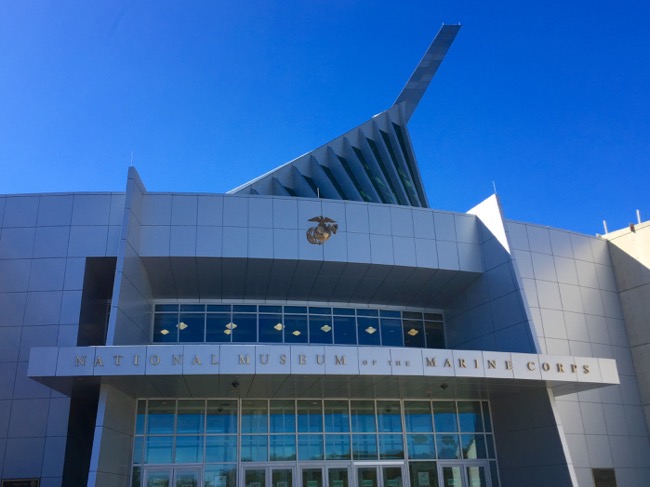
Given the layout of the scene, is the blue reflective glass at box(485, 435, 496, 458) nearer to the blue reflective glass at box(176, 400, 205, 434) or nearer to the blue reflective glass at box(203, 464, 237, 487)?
the blue reflective glass at box(203, 464, 237, 487)

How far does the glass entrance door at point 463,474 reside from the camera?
74.3 feet

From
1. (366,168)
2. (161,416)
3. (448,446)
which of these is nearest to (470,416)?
(448,446)

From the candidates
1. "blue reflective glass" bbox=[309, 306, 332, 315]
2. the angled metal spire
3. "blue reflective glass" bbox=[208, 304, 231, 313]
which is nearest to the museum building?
"blue reflective glass" bbox=[208, 304, 231, 313]

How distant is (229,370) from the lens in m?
17.0

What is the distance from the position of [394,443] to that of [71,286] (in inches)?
481

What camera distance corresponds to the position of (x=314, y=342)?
24312mm

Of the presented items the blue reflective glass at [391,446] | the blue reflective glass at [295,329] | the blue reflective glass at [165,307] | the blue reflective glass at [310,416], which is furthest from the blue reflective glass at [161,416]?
the blue reflective glass at [391,446]

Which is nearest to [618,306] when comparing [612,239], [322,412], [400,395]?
[612,239]

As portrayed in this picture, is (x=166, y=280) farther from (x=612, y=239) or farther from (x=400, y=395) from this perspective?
(x=612, y=239)

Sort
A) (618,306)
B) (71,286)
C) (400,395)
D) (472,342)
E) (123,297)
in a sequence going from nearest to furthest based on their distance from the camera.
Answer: (123,297) → (71,286) → (400,395) → (472,342) → (618,306)

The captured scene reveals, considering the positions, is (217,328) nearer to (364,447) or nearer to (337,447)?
(337,447)

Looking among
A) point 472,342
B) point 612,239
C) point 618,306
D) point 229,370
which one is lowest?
point 229,370

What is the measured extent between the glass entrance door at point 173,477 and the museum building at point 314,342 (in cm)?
5

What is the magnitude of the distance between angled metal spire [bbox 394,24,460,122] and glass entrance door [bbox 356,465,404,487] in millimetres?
25343
